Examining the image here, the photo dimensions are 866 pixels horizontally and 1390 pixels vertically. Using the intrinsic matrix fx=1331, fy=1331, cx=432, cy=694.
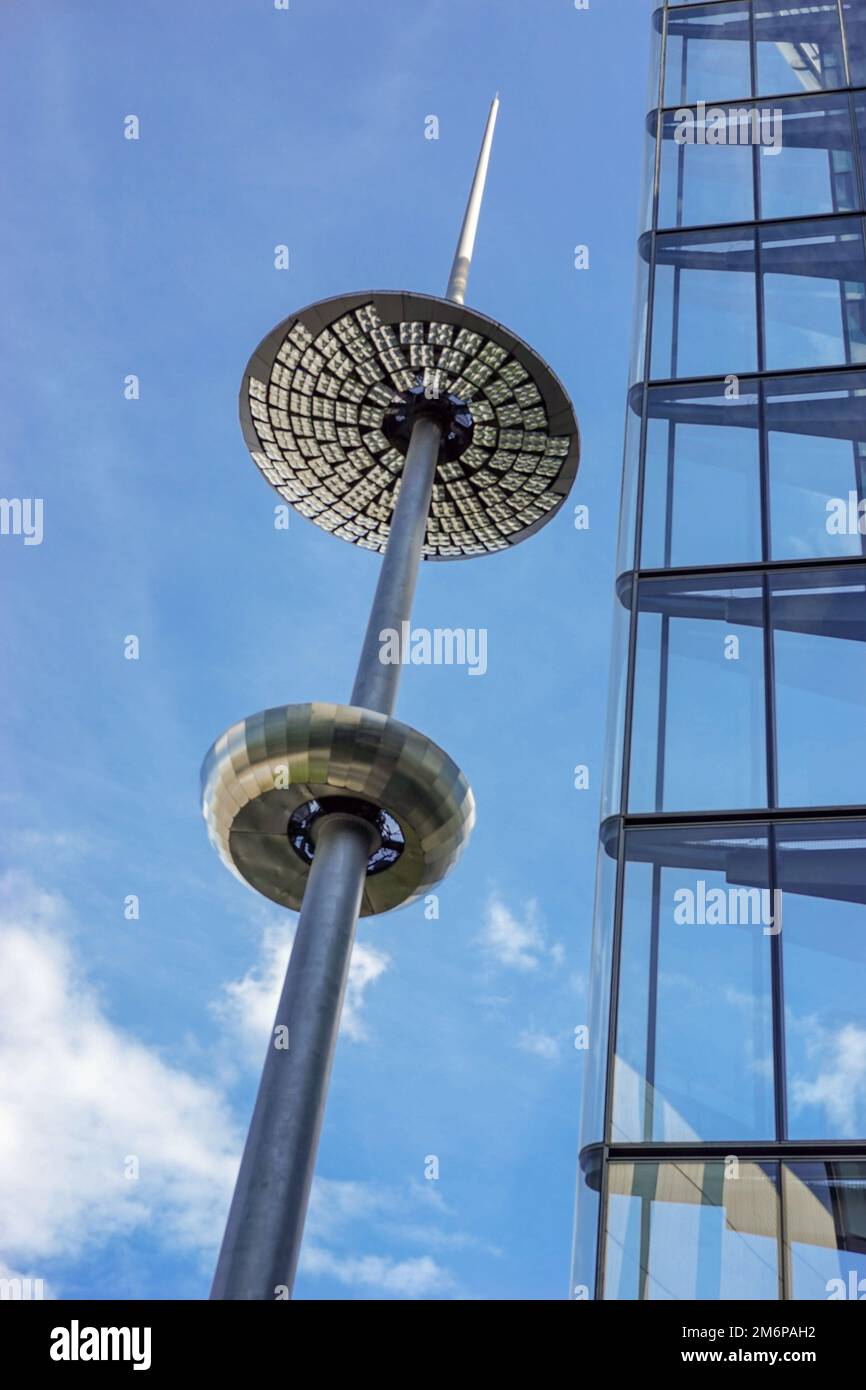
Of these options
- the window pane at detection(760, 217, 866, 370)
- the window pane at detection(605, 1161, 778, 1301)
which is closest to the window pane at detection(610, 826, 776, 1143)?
the window pane at detection(605, 1161, 778, 1301)

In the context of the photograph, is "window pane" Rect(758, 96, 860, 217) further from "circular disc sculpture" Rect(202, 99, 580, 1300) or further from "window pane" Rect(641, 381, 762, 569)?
"circular disc sculpture" Rect(202, 99, 580, 1300)

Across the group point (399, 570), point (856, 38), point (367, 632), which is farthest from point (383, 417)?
point (856, 38)

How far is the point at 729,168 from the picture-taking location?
20.8 m

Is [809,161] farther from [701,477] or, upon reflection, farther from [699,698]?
[699,698]

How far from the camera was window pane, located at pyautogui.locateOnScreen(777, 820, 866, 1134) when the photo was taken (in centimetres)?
1129

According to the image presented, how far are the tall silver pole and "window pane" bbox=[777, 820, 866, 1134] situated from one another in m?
9.29

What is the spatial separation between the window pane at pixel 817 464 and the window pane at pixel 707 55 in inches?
303

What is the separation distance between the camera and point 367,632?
2845cm

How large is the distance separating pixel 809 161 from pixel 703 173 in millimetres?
1593

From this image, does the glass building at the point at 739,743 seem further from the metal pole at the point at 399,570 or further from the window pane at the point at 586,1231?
the metal pole at the point at 399,570

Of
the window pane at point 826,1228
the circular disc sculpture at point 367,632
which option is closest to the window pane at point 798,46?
the circular disc sculpture at point 367,632
